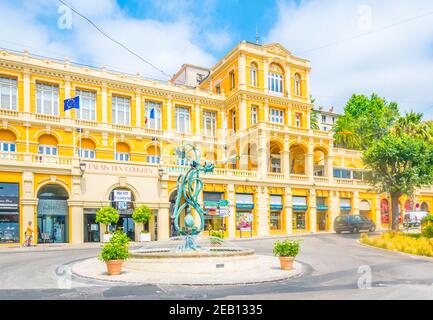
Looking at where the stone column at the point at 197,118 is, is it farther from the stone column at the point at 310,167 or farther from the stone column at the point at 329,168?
the stone column at the point at 329,168

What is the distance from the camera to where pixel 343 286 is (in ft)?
43.4

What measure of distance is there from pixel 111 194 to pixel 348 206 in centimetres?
2880

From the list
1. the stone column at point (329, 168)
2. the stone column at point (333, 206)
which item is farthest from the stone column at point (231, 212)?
the stone column at point (329, 168)

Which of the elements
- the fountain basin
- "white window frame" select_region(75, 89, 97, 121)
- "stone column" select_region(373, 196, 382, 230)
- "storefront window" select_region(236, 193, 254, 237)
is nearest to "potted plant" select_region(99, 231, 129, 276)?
the fountain basin

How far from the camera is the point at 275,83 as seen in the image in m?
51.6

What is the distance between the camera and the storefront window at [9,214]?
32000mm

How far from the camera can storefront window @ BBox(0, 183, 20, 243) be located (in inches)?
1260

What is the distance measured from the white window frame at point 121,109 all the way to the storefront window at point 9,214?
14.6m

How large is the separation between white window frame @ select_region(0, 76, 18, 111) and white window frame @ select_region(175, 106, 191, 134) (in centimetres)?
1692

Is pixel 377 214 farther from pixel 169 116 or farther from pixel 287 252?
pixel 287 252

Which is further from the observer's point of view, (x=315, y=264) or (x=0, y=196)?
(x=0, y=196)
